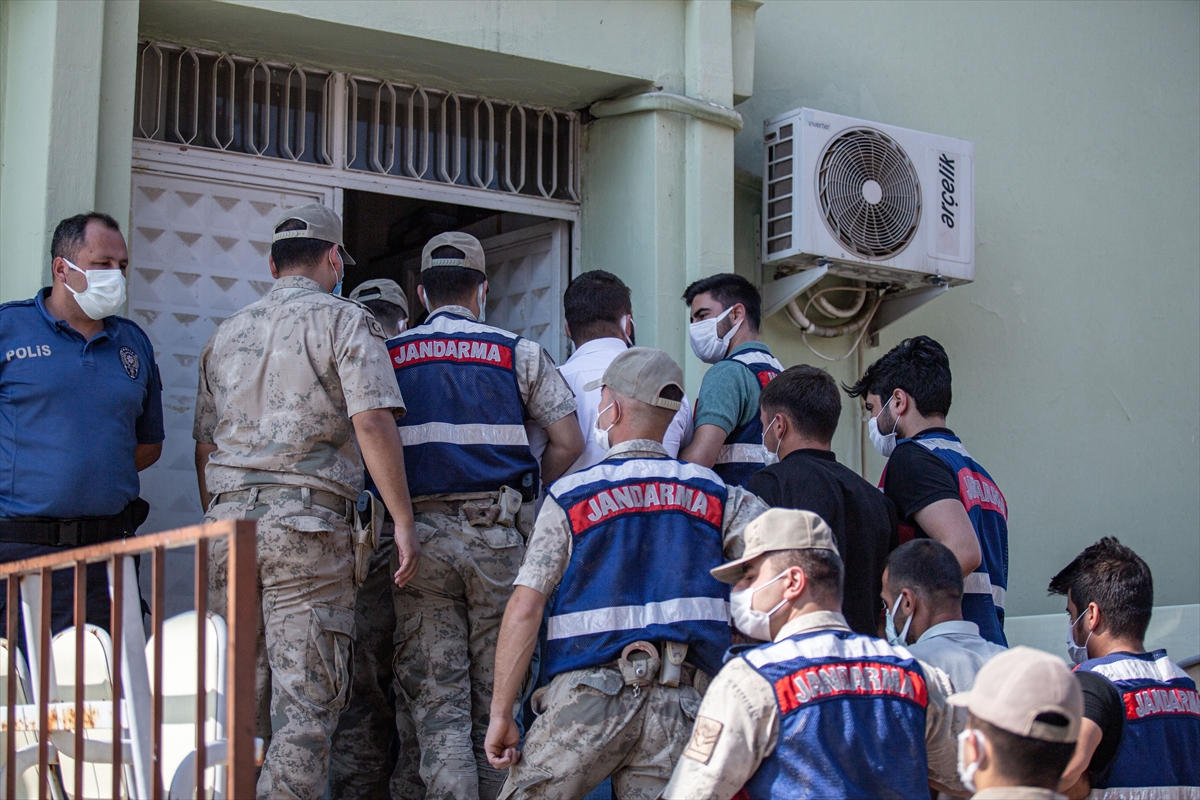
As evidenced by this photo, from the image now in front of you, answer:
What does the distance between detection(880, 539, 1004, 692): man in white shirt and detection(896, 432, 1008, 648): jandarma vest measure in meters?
0.63

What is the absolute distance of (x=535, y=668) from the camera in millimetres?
4801

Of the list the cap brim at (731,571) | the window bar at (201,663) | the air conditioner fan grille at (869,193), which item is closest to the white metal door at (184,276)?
Answer: the air conditioner fan grille at (869,193)

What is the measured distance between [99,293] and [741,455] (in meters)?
2.15

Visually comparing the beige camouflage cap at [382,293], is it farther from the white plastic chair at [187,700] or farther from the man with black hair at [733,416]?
the white plastic chair at [187,700]

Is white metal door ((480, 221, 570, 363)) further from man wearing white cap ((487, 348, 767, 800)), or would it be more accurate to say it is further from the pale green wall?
man wearing white cap ((487, 348, 767, 800))

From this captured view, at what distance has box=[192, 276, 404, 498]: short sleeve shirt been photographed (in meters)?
3.80

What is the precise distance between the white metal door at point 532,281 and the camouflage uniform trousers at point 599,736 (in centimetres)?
278

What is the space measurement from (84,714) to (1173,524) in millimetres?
6169

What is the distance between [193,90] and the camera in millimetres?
5211

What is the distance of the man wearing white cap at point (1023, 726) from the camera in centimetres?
233

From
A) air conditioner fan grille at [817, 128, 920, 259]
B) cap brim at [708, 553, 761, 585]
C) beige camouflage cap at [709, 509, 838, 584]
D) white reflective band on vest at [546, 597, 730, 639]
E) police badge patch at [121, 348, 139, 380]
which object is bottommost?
white reflective band on vest at [546, 597, 730, 639]

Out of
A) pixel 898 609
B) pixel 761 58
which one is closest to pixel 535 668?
pixel 898 609

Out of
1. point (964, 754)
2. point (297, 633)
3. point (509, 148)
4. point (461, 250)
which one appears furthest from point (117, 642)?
point (509, 148)

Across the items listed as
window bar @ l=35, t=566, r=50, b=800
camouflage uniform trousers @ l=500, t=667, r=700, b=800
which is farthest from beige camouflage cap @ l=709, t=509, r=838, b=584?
window bar @ l=35, t=566, r=50, b=800
